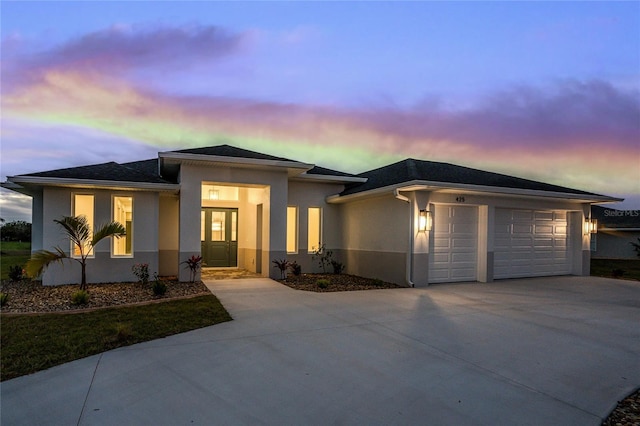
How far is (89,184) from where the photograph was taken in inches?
393

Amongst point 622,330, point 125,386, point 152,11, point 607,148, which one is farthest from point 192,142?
point 607,148

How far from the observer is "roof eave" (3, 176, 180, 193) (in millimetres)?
9430

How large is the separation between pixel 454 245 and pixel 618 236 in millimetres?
18861

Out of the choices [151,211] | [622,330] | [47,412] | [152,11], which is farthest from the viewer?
[151,211]

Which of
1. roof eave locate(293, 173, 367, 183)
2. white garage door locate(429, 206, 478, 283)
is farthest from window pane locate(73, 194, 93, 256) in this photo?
white garage door locate(429, 206, 478, 283)

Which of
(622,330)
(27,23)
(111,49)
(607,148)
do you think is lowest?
(622,330)

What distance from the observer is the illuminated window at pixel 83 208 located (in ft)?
34.4

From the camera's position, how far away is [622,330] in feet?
20.2

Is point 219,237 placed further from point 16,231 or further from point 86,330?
point 16,231

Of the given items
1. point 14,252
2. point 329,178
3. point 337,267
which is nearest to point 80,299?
point 337,267

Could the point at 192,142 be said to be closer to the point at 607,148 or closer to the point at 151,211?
the point at 151,211

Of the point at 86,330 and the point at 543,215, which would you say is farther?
the point at 543,215

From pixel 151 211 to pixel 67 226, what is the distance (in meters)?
2.54

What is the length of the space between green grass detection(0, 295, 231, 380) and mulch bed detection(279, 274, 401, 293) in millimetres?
3145
